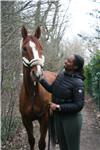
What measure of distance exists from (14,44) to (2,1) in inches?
42.7

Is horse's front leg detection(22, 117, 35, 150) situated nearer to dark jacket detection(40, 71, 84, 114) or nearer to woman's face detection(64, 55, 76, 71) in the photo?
dark jacket detection(40, 71, 84, 114)

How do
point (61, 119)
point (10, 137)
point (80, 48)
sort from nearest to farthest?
point (61, 119) < point (10, 137) < point (80, 48)

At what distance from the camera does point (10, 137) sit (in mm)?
8641

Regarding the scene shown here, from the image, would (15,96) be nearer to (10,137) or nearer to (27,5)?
(10,137)

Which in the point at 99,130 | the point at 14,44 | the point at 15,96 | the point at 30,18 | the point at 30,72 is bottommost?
the point at 99,130

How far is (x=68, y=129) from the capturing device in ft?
17.7

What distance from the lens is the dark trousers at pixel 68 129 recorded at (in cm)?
537

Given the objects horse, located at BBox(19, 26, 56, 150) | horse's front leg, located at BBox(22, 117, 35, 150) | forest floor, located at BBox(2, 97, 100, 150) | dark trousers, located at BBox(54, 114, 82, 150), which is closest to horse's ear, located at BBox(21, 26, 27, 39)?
horse, located at BBox(19, 26, 56, 150)

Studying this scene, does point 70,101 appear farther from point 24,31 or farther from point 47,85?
point 24,31

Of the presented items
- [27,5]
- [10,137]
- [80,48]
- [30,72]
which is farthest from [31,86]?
[80,48]

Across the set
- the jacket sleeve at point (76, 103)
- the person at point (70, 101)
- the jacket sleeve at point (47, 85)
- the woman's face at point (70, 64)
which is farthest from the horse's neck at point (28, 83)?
the jacket sleeve at point (76, 103)

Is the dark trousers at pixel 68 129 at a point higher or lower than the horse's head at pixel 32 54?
lower

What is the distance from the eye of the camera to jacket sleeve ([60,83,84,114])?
5211 millimetres

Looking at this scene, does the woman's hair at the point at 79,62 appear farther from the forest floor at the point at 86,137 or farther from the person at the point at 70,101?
the forest floor at the point at 86,137
